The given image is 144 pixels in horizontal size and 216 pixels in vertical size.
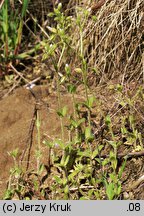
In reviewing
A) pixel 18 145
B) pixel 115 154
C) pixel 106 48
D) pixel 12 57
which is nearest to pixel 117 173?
pixel 115 154

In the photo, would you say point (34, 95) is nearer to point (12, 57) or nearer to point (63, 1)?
point (12, 57)

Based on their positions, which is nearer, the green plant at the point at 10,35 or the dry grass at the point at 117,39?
the dry grass at the point at 117,39

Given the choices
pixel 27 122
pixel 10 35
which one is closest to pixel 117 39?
pixel 27 122

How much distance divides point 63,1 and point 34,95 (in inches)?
23.3

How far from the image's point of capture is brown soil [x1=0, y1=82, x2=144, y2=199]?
1916 mm

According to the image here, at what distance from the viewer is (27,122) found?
2213 mm

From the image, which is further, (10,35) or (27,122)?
(10,35)

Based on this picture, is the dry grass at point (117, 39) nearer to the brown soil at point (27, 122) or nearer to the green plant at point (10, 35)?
the brown soil at point (27, 122)

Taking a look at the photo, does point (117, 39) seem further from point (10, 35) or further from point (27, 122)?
point (10, 35)

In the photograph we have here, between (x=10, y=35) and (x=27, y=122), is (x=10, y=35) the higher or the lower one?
the higher one

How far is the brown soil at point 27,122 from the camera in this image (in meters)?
1.92

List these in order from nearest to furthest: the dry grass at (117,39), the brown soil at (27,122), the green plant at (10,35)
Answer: the brown soil at (27,122)
the dry grass at (117,39)
the green plant at (10,35)

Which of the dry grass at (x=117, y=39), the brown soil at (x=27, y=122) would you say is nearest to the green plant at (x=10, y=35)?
the brown soil at (x=27, y=122)

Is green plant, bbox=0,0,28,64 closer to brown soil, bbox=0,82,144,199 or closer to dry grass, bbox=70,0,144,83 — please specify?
brown soil, bbox=0,82,144,199
